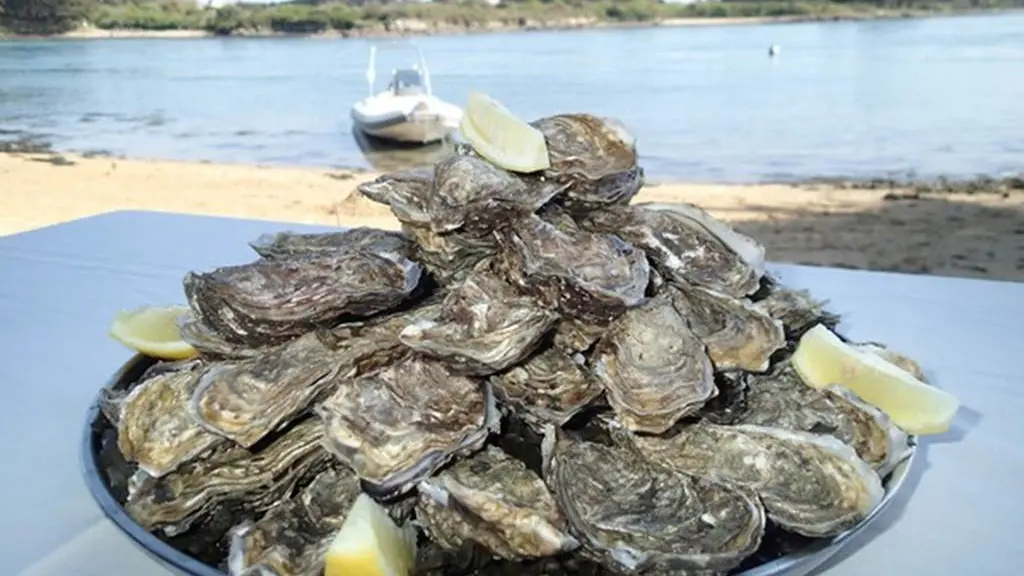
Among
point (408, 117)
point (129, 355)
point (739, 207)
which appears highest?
point (129, 355)

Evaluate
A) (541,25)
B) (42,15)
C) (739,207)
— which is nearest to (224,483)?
(739,207)

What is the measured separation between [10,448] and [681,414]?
80 cm

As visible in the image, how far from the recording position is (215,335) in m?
0.77

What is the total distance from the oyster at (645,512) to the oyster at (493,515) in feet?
0.05

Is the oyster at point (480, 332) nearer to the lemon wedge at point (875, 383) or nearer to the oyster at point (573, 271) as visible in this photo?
the oyster at point (573, 271)

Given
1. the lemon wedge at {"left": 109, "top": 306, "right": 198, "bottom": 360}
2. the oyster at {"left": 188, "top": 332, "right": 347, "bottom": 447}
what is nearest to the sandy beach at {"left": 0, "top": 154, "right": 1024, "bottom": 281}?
the lemon wedge at {"left": 109, "top": 306, "right": 198, "bottom": 360}

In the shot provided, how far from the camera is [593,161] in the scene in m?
0.82

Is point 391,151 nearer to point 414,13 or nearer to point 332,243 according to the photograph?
point 332,243

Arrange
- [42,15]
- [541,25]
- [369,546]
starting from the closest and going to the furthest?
1. [369,546]
2. [42,15]
3. [541,25]

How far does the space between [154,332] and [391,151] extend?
10287 mm

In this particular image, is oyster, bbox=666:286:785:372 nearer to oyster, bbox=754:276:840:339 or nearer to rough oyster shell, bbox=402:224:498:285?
oyster, bbox=754:276:840:339

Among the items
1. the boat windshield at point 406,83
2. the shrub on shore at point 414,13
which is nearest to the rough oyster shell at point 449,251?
the boat windshield at point 406,83

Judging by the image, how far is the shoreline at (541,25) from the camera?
31.0 m

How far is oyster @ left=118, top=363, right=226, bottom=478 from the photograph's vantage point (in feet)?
2.25
